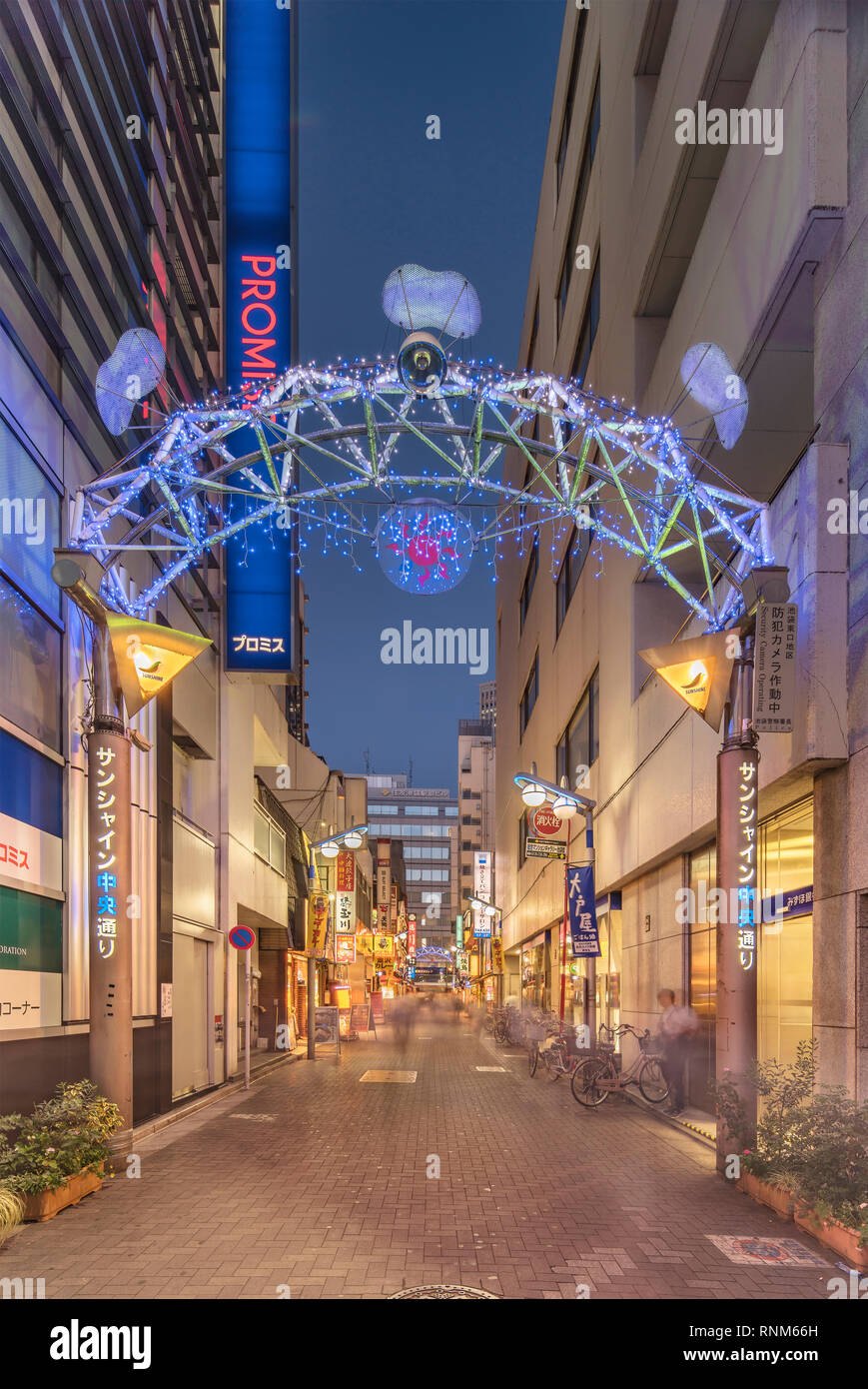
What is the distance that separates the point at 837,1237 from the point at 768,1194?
1.55 metres

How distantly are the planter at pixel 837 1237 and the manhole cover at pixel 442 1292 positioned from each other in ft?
8.64

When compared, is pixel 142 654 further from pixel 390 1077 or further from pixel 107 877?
pixel 390 1077

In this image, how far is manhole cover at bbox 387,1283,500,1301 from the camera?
6848mm

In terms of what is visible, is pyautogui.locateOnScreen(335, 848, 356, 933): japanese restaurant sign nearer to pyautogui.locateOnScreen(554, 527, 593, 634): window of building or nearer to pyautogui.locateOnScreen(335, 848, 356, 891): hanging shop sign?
pyautogui.locateOnScreen(335, 848, 356, 891): hanging shop sign

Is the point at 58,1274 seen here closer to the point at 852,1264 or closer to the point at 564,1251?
the point at 564,1251

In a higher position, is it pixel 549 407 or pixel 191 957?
pixel 549 407

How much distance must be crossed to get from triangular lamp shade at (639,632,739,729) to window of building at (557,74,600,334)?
17.8 m

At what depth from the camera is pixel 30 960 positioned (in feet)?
34.4

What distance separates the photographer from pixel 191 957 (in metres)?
19.4

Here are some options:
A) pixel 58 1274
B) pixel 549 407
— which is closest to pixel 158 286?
pixel 549 407

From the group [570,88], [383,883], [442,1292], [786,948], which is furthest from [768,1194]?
[383,883]

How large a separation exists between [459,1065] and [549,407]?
1779 centimetres

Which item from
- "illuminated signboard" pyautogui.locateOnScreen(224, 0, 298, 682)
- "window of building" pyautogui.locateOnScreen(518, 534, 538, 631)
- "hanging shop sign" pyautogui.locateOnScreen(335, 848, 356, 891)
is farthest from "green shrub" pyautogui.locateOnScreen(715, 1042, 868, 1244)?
"hanging shop sign" pyautogui.locateOnScreen(335, 848, 356, 891)

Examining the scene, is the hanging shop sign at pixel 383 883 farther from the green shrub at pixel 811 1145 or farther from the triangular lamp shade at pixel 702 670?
the green shrub at pixel 811 1145
